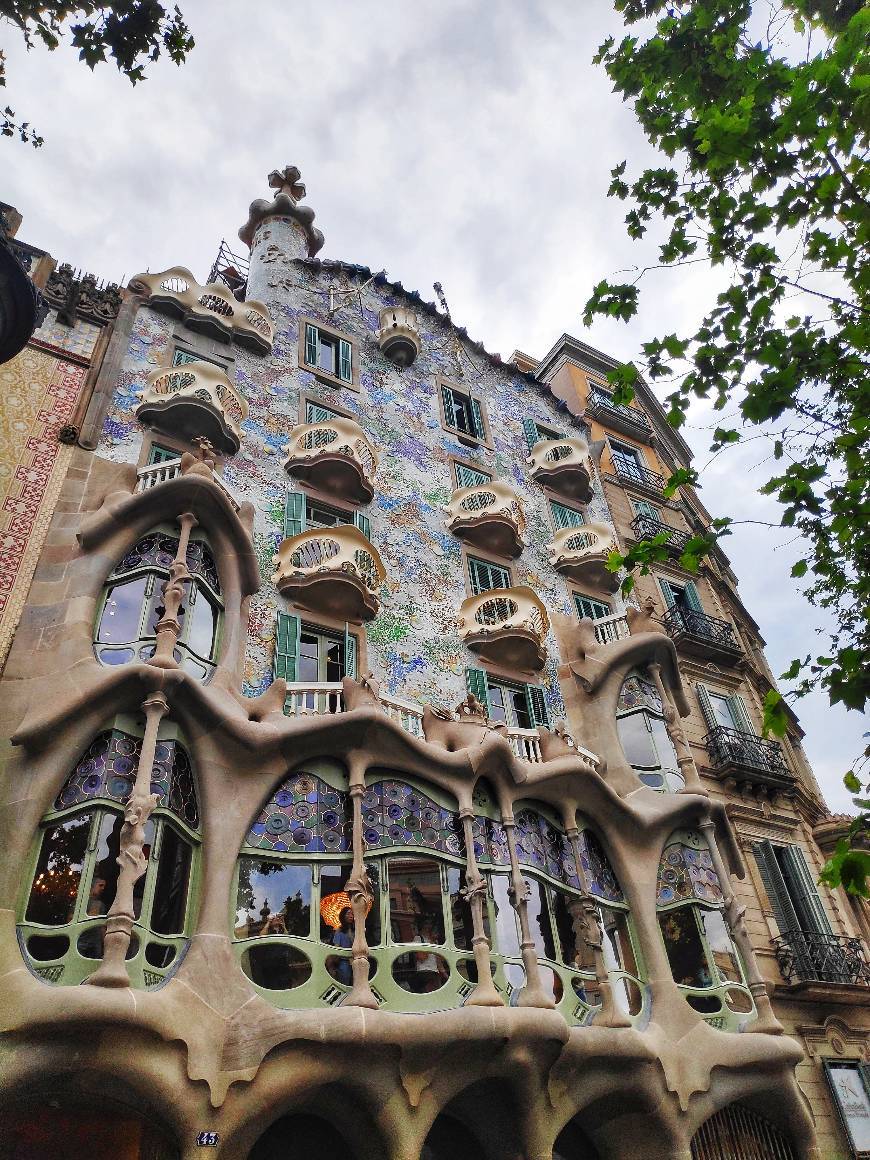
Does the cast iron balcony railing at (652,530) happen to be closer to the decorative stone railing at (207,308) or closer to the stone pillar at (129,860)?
the decorative stone railing at (207,308)

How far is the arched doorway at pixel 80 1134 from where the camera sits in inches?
385

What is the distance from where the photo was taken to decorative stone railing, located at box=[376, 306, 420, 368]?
23.3 meters

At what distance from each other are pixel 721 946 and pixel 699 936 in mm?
562

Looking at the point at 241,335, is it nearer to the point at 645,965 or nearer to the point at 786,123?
the point at 786,123

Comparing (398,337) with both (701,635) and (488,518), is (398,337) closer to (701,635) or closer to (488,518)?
(488,518)

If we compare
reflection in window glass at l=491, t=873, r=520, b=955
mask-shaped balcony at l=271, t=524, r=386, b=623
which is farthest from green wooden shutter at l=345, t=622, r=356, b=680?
reflection in window glass at l=491, t=873, r=520, b=955

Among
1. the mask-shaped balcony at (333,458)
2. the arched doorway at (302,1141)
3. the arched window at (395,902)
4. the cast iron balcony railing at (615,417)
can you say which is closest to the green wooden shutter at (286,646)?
the arched window at (395,902)

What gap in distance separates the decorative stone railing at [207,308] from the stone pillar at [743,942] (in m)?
14.9

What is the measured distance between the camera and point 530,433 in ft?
83.6

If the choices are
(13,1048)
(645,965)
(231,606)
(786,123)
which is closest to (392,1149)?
(13,1048)

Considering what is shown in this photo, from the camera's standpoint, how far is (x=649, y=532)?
24.9 meters

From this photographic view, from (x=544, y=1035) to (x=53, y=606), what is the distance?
9396 mm

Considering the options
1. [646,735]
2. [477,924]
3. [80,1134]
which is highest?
[646,735]

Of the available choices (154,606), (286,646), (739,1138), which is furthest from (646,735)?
(154,606)
